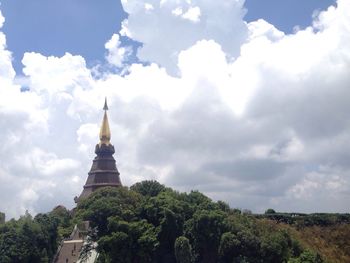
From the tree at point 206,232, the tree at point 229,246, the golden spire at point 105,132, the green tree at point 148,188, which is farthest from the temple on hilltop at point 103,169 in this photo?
the tree at point 229,246

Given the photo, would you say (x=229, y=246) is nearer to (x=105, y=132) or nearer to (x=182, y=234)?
(x=182, y=234)

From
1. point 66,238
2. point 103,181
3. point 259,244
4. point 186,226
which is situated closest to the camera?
point 259,244

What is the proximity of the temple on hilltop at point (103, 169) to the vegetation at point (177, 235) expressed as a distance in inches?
973

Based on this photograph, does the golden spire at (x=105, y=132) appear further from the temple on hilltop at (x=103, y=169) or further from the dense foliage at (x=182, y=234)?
the dense foliage at (x=182, y=234)

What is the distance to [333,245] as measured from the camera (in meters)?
66.6

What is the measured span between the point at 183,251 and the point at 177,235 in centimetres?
427

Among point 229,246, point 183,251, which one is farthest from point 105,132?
point 229,246

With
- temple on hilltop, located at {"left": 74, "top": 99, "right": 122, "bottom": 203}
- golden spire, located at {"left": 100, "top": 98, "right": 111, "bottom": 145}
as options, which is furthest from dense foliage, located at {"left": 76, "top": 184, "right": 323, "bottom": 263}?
golden spire, located at {"left": 100, "top": 98, "right": 111, "bottom": 145}

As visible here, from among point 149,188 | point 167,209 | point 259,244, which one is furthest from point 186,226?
point 149,188

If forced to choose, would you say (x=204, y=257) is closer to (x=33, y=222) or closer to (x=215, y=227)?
(x=215, y=227)

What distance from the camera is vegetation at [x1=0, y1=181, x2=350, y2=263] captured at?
193 feet

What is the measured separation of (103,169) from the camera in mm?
97625

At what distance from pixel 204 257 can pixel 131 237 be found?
27.6 feet

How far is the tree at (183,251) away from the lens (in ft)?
190
